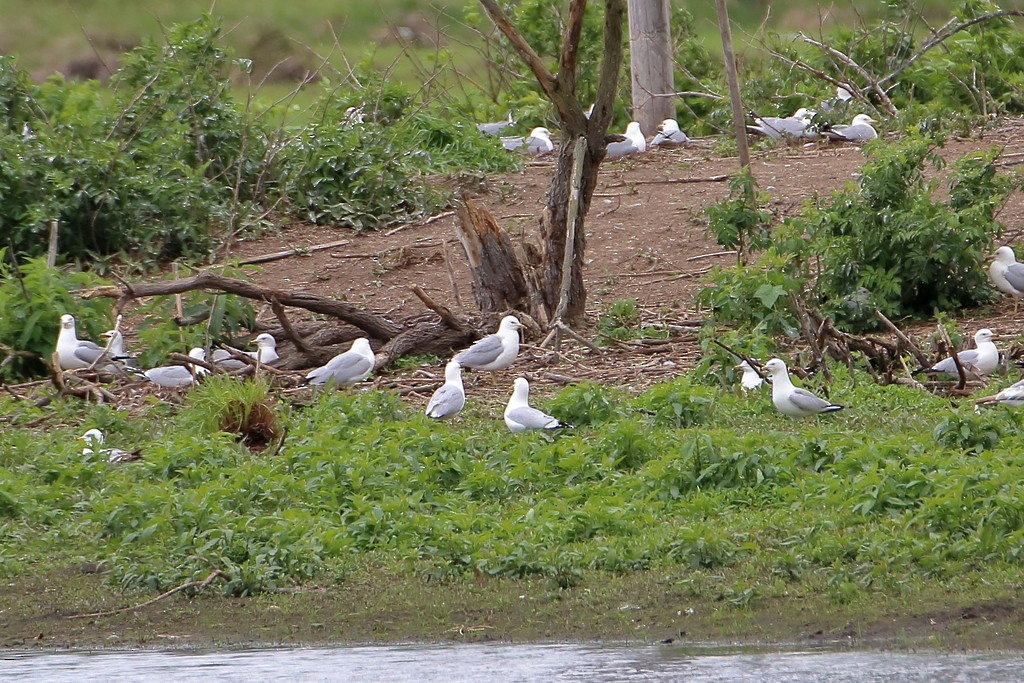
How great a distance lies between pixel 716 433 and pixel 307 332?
490 cm

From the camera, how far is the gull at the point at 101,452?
9.17 m

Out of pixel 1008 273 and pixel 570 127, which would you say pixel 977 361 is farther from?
pixel 570 127

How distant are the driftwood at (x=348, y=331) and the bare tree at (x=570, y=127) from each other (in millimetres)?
746

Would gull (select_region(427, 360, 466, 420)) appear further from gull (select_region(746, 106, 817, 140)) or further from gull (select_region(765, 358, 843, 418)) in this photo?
gull (select_region(746, 106, 817, 140))

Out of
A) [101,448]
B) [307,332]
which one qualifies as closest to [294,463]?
[101,448]

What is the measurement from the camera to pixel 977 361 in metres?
10.4

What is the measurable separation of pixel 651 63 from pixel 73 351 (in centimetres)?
907

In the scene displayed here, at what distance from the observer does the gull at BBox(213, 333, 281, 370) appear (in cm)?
1146

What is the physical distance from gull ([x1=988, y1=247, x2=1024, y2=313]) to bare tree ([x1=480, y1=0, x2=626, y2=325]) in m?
3.02

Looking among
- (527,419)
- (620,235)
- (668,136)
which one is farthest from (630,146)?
(527,419)

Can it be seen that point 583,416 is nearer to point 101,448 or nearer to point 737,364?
point 737,364

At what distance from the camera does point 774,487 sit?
781 cm

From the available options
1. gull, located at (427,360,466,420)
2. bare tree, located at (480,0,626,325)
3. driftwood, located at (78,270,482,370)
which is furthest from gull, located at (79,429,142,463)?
bare tree, located at (480,0,626,325)

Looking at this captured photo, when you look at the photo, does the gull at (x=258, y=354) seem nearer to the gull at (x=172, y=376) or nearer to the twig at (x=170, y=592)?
the gull at (x=172, y=376)
